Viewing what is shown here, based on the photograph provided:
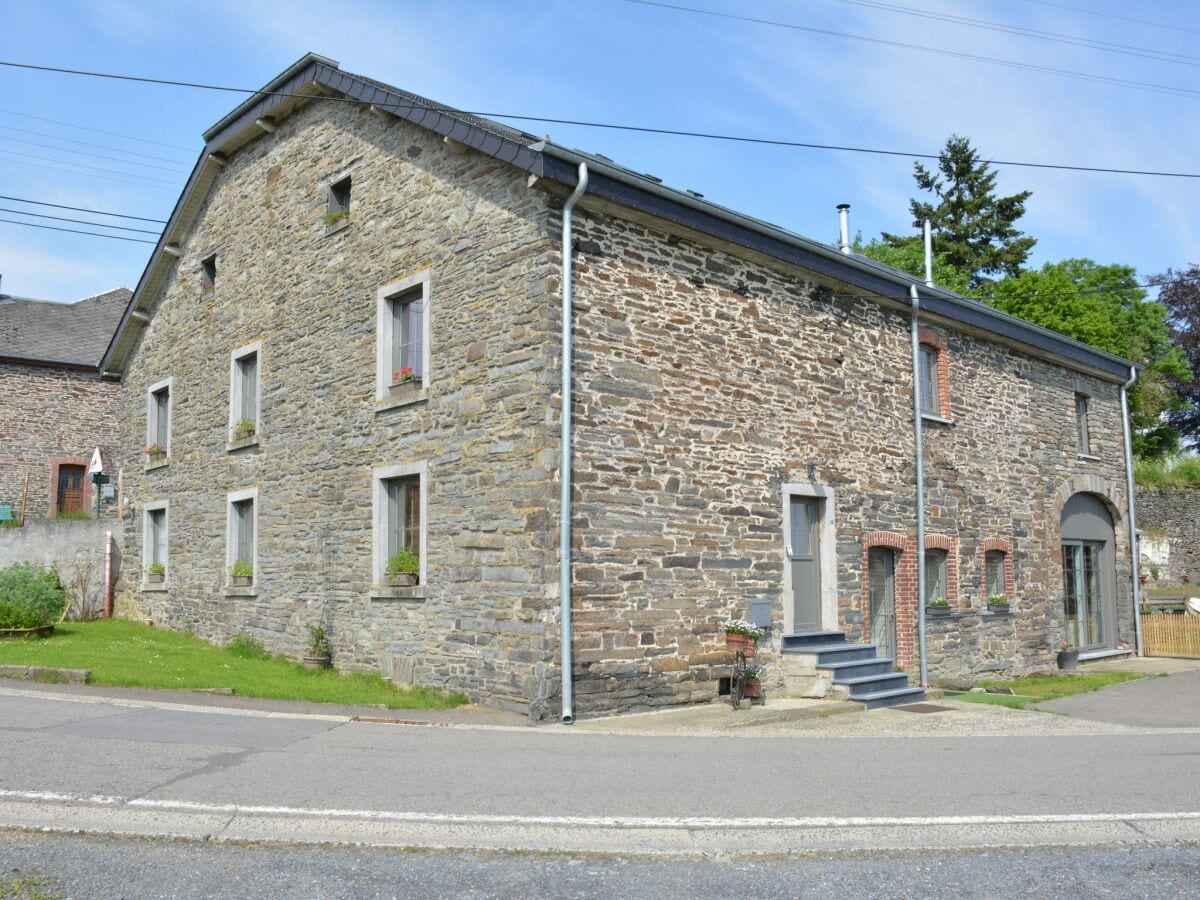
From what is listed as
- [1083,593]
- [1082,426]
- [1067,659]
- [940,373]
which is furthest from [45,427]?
[1083,593]

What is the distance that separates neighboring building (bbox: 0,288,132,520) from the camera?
91.5ft

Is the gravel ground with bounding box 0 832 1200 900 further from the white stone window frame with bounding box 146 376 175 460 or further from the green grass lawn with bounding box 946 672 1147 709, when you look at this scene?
the white stone window frame with bounding box 146 376 175 460

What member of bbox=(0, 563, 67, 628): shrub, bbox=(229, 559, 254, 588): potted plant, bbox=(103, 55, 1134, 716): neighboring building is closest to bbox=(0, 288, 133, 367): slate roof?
bbox=(103, 55, 1134, 716): neighboring building

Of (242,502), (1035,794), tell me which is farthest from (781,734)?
(242,502)

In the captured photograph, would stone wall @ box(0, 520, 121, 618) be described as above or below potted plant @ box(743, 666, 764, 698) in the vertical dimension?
above

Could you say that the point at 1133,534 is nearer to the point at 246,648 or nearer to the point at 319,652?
the point at 319,652

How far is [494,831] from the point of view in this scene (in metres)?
6.02

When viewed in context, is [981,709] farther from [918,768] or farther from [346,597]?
[346,597]

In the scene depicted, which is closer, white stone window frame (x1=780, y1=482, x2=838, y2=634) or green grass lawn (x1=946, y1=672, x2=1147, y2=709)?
green grass lawn (x1=946, y1=672, x2=1147, y2=709)

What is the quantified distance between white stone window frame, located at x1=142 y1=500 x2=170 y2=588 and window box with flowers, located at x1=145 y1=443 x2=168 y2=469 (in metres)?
0.70

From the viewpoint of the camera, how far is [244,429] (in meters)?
17.1

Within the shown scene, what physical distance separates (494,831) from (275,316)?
40.0 feet

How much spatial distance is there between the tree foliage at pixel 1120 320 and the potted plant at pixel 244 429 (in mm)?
27573

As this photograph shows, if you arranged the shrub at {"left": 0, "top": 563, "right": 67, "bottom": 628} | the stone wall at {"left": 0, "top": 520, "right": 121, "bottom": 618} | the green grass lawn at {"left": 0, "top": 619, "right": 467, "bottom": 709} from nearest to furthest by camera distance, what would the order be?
the green grass lawn at {"left": 0, "top": 619, "right": 467, "bottom": 709}
the shrub at {"left": 0, "top": 563, "right": 67, "bottom": 628}
the stone wall at {"left": 0, "top": 520, "right": 121, "bottom": 618}
